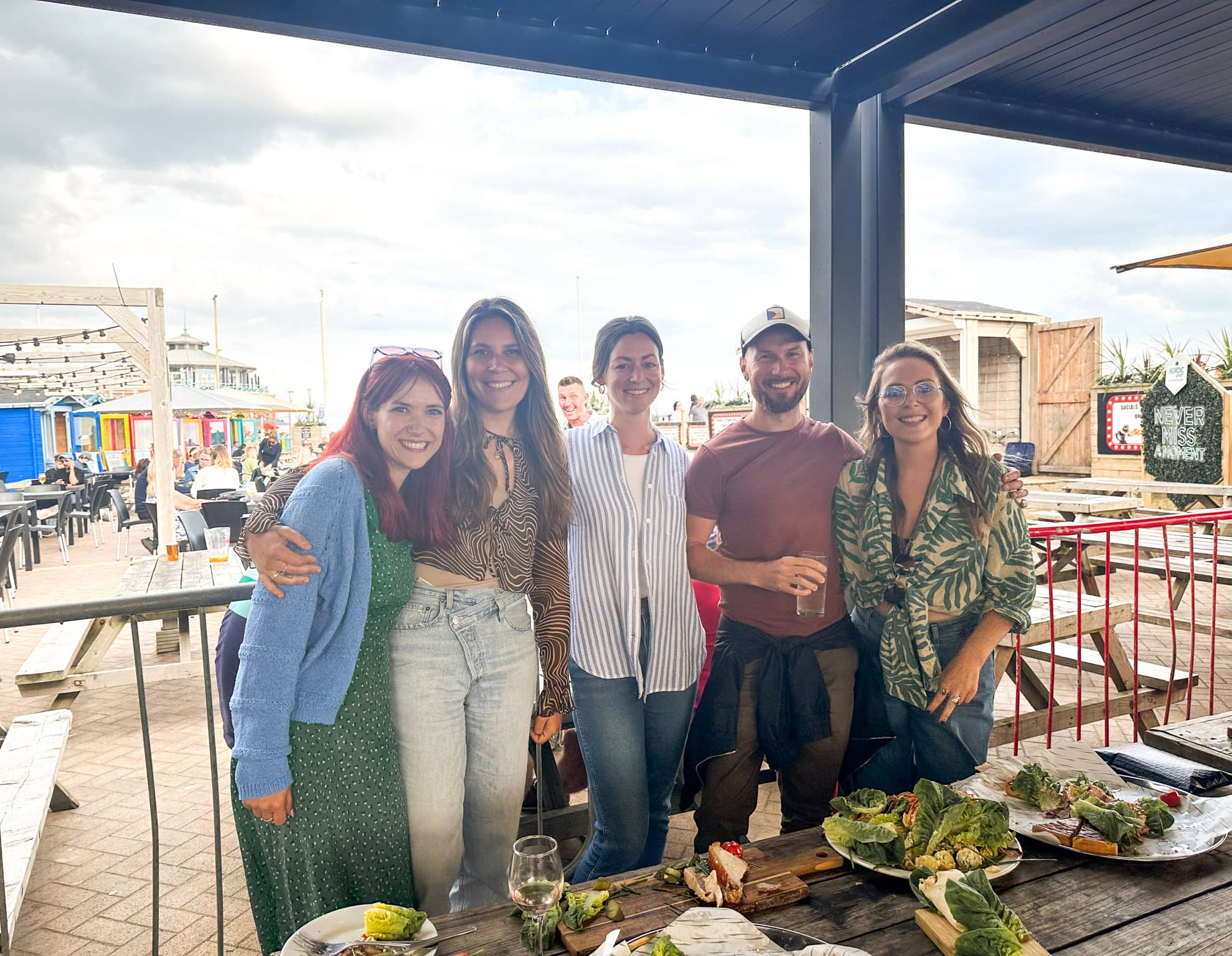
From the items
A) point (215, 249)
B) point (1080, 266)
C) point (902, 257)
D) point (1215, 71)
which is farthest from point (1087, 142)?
point (215, 249)

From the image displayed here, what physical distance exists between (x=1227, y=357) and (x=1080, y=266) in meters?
18.8

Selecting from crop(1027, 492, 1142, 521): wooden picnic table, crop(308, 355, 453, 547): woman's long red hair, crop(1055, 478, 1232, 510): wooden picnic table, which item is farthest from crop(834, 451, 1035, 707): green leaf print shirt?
crop(1055, 478, 1232, 510): wooden picnic table

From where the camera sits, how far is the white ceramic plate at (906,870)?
1.37 m

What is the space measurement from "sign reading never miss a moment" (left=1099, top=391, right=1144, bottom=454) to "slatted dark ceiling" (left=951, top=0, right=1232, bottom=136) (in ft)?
26.1

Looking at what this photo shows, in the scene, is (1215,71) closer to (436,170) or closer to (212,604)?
(212,604)

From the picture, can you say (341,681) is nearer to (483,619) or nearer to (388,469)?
(483,619)

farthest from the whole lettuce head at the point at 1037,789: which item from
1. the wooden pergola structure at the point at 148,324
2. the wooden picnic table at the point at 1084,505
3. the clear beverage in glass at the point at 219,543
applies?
the wooden pergola structure at the point at 148,324

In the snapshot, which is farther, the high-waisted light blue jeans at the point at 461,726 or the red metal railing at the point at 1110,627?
the red metal railing at the point at 1110,627

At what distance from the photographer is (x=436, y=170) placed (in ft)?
113

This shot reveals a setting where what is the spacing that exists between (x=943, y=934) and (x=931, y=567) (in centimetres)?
106

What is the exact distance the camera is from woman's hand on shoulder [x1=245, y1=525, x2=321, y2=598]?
1633 millimetres

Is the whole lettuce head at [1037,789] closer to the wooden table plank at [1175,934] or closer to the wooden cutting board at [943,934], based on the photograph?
the wooden table plank at [1175,934]

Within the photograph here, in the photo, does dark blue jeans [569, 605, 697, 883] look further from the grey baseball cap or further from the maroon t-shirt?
the grey baseball cap

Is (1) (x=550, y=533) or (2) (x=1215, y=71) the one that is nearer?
(1) (x=550, y=533)
